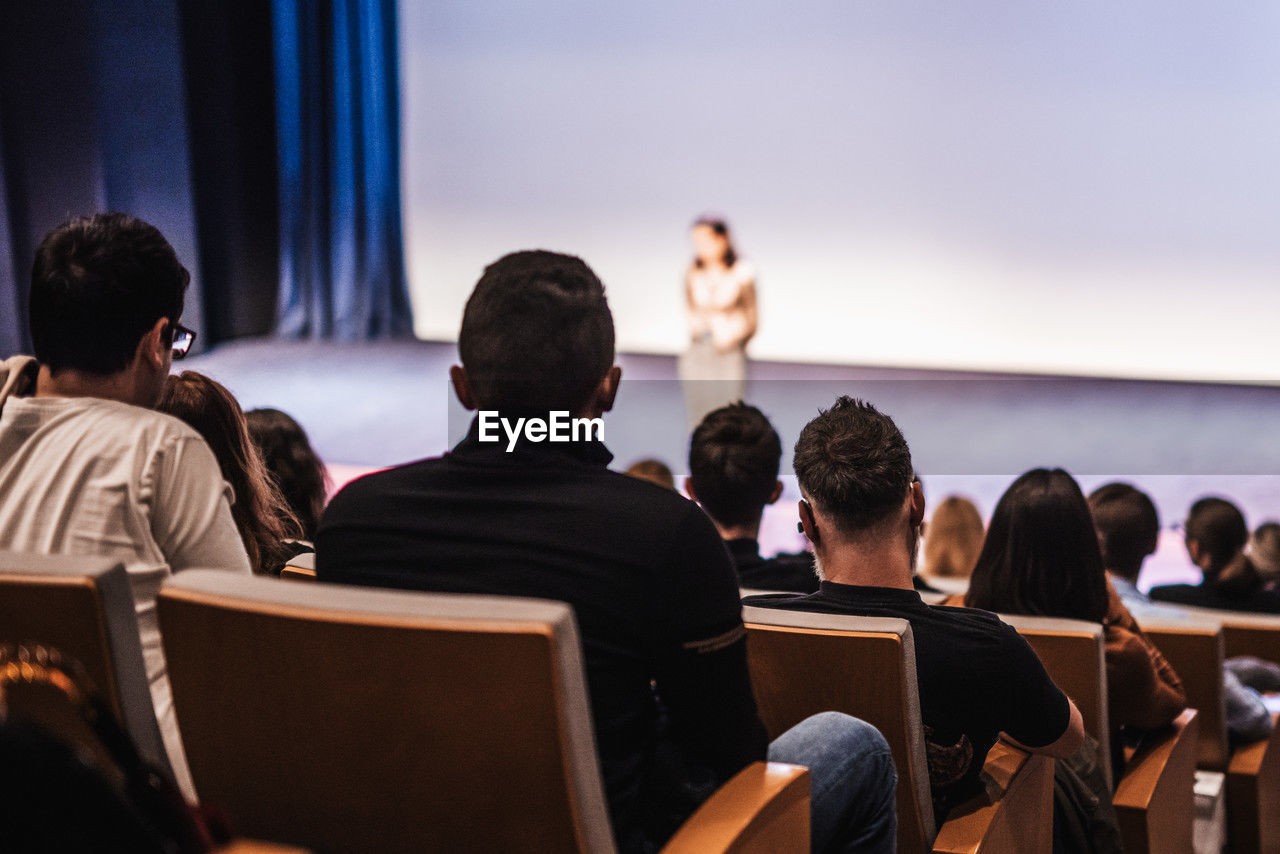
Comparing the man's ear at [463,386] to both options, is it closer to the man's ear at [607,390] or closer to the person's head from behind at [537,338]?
the person's head from behind at [537,338]

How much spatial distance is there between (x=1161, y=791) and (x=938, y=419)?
491 centimetres

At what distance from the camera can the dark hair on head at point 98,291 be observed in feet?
4.78

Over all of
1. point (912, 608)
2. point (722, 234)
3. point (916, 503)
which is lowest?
point (912, 608)

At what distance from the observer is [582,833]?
41.0 inches

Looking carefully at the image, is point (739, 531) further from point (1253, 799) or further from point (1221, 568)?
point (1221, 568)

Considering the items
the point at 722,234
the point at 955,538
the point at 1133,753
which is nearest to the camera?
the point at 1133,753

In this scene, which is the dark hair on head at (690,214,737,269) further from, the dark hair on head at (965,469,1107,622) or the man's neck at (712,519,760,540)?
the dark hair on head at (965,469,1107,622)

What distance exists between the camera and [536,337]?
1294 millimetres

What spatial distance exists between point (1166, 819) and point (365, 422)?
208 inches

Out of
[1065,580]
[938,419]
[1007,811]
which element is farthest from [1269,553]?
[938,419]

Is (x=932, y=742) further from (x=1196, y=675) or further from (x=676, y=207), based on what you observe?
(x=676, y=207)

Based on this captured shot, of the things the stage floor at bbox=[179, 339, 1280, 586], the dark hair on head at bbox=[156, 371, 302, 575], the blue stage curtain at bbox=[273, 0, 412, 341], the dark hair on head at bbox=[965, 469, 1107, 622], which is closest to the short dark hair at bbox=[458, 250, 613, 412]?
the dark hair on head at bbox=[156, 371, 302, 575]

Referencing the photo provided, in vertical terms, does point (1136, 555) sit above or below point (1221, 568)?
above

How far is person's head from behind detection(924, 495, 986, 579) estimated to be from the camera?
3.37 m
